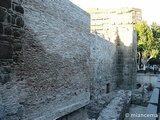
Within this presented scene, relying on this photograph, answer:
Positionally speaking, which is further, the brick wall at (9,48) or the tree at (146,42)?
the tree at (146,42)

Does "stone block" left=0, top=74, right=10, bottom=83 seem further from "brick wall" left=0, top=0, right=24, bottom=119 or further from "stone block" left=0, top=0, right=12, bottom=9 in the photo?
"stone block" left=0, top=0, right=12, bottom=9

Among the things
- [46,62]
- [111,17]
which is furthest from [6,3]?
[111,17]

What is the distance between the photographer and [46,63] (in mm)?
7348

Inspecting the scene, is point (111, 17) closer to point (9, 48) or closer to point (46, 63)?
point (46, 63)

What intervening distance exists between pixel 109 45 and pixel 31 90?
36.4 feet

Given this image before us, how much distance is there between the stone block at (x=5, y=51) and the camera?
3.53 metres

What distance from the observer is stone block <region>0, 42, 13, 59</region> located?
3.53 meters

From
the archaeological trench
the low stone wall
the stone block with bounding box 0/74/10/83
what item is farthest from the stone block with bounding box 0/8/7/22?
the low stone wall

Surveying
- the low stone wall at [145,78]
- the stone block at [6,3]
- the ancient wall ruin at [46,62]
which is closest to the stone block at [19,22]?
the ancient wall ruin at [46,62]

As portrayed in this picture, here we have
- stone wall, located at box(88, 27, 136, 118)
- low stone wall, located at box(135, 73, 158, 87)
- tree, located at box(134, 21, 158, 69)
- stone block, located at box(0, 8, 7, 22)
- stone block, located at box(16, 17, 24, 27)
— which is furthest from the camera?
tree, located at box(134, 21, 158, 69)

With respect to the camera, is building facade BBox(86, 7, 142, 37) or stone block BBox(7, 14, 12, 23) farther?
building facade BBox(86, 7, 142, 37)

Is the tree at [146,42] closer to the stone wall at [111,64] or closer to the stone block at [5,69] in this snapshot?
the stone wall at [111,64]

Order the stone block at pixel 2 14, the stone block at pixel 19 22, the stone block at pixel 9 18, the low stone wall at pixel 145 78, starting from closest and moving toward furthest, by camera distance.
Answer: the stone block at pixel 2 14 → the stone block at pixel 9 18 → the stone block at pixel 19 22 → the low stone wall at pixel 145 78

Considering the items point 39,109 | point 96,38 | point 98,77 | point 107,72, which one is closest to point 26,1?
point 39,109
